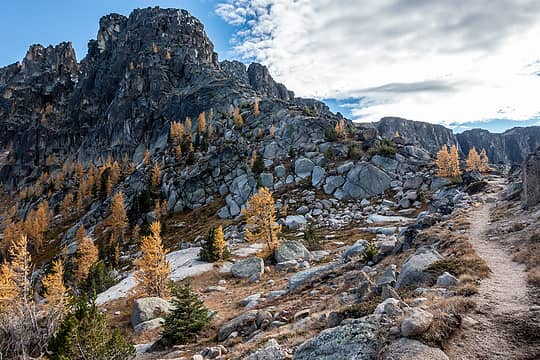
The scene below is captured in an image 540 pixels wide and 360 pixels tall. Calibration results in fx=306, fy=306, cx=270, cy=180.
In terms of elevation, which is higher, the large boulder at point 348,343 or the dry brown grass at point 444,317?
the dry brown grass at point 444,317

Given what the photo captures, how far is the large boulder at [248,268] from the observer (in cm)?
3796

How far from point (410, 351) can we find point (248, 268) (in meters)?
33.0

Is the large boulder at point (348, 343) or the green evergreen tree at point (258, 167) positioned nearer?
the large boulder at point (348, 343)

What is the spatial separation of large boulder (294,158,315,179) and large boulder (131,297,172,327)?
2302 inches

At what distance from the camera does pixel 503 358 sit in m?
6.86

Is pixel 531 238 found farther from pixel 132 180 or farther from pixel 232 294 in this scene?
pixel 132 180

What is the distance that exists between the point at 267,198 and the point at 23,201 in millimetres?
160043

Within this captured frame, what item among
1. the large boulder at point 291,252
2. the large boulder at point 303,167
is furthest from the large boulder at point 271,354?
the large boulder at point 303,167

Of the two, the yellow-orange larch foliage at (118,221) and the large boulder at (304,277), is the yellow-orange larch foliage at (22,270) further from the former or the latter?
the yellow-orange larch foliage at (118,221)

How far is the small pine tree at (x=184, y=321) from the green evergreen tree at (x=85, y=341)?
447cm

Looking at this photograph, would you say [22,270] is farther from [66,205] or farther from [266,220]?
[66,205]

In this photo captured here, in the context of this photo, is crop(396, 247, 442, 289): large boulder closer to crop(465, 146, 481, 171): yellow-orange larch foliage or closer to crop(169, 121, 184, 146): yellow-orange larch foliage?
crop(465, 146, 481, 171): yellow-orange larch foliage

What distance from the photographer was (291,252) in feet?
133

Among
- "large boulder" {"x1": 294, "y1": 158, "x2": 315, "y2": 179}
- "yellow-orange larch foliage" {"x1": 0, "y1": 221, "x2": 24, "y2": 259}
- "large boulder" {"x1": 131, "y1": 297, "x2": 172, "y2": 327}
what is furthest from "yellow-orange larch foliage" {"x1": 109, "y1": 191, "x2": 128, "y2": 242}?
"large boulder" {"x1": 131, "y1": 297, "x2": 172, "y2": 327}
